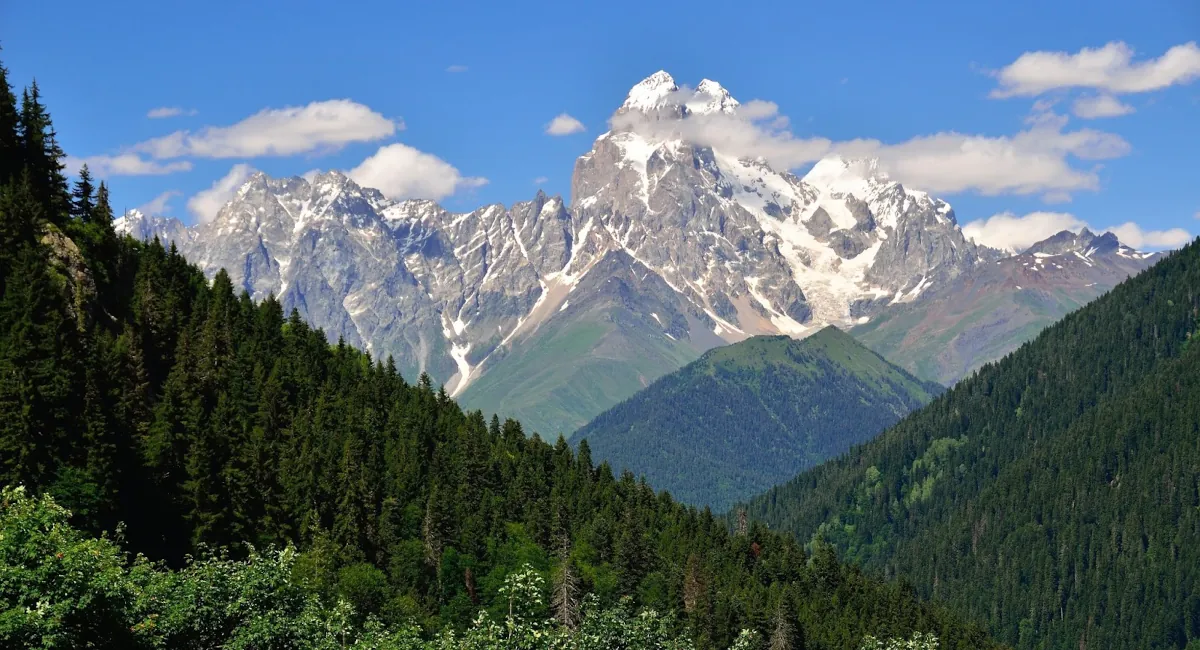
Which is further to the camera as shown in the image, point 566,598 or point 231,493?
point 566,598

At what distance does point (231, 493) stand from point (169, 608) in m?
53.9

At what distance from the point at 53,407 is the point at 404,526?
220 feet

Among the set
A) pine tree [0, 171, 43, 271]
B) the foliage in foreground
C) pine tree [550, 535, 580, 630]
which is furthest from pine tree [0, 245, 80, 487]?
pine tree [550, 535, 580, 630]

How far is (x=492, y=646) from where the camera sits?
240ft

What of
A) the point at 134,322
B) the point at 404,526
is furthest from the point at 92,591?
the point at 404,526

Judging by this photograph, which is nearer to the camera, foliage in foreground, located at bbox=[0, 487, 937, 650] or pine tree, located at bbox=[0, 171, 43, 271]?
foliage in foreground, located at bbox=[0, 487, 937, 650]

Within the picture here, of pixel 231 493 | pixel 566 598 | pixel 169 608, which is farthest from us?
pixel 566 598

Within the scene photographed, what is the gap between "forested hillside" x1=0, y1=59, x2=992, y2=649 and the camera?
71.9 m

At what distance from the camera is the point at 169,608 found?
70375 millimetres

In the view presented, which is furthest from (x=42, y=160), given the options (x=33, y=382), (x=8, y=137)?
(x=33, y=382)

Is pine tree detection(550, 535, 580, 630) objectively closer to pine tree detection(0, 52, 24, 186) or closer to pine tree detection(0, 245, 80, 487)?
pine tree detection(0, 245, 80, 487)

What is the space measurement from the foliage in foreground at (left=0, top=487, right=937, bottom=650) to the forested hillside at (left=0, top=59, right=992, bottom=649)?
143mm

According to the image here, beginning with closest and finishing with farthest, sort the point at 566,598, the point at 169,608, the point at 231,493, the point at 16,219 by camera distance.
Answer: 1. the point at 169,608
2. the point at 16,219
3. the point at 231,493
4. the point at 566,598

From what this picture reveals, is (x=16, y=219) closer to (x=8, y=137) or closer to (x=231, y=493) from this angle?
(x=8, y=137)
